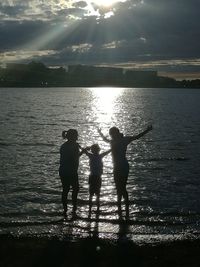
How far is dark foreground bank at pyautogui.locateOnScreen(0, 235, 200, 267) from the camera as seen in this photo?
34.9 feet

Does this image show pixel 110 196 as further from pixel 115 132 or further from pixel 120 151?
pixel 115 132

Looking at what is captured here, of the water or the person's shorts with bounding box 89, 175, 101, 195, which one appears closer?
the water

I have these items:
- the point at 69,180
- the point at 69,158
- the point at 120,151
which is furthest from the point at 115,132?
the point at 69,180

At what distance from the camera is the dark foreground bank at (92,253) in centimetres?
1063

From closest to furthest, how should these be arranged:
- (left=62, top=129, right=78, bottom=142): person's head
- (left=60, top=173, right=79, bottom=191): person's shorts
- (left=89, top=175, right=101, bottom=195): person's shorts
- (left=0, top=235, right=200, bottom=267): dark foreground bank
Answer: (left=0, top=235, right=200, bottom=267): dark foreground bank, (left=62, top=129, right=78, bottom=142): person's head, (left=60, top=173, right=79, bottom=191): person's shorts, (left=89, top=175, right=101, bottom=195): person's shorts

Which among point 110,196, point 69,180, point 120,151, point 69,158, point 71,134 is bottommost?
point 110,196

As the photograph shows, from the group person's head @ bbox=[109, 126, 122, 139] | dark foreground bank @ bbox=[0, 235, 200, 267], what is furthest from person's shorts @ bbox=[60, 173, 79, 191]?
dark foreground bank @ bbox=[0, 235, 200, 267]

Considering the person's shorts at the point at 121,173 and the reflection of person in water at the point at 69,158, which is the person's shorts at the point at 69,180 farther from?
the person's shorts at the point at 121,173

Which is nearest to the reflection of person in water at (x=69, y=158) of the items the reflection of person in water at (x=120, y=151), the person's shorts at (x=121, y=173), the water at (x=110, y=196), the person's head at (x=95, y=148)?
the person's head at (x=95, y=148)

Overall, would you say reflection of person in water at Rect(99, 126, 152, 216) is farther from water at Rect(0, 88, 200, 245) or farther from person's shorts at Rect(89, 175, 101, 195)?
water at Rect(0, 88, 200, 245)

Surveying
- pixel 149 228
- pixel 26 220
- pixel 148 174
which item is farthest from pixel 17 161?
pixel 149 228

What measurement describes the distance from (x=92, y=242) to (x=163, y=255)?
202 cm

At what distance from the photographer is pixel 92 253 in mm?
11328

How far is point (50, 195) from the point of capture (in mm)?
19844
